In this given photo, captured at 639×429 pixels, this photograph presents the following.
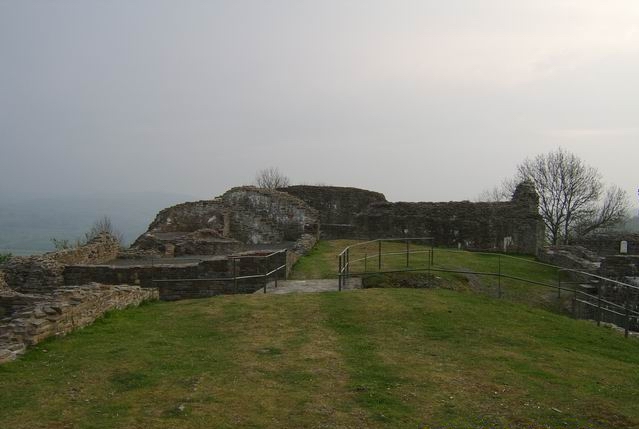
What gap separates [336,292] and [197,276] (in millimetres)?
5087

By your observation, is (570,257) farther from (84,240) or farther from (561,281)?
(84,240)

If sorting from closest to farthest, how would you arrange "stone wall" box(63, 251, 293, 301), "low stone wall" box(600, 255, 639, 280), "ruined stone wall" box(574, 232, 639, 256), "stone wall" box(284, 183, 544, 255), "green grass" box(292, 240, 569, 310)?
"green grass" box(292, 240, 569, 310) → "stone wall" box(63, 251, 293, 301) → "low stone wall" box(600, 255, 639, 280) → "ruined stone wall" box(574, 232, 639, 256) → "stone wall" box(284, 183, 544, 255)

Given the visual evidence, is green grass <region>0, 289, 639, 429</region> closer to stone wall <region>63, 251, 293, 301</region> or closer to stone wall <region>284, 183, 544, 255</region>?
stone wall <region>63, 251, 293, 301</region>

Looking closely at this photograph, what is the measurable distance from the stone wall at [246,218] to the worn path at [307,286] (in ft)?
34.4

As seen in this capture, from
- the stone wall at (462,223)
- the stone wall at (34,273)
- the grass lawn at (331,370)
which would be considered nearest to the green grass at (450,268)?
the stone wall at (462,223)

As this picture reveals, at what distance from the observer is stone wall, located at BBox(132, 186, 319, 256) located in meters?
26.2

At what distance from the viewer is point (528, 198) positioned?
84.6 ft

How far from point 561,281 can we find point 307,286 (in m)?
8.92

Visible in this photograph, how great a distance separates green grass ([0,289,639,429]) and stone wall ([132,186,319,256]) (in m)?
14.7

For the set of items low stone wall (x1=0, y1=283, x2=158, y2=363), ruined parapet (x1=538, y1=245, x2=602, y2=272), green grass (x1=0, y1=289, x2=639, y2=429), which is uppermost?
ruined parapet (x1=538, y1=245, x2=602, y2=272)

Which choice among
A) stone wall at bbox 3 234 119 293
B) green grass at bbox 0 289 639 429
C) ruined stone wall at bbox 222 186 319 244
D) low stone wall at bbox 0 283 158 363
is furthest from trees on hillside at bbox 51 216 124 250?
green grass at bbox 0 289 639 429

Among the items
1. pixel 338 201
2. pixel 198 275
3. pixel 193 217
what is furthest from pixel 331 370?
pixel 338 201

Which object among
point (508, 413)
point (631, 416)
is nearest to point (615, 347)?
point (631, 416)

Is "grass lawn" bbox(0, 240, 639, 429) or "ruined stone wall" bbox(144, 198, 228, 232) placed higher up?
"ruined stone wall" bbox(144, 198, 228, 232)
